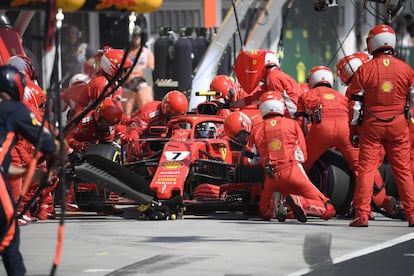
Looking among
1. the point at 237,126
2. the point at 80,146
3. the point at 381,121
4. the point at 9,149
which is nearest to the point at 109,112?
the point at 80,146

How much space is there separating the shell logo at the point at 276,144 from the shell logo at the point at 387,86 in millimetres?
1251

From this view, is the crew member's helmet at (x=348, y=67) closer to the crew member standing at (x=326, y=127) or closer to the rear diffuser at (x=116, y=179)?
the crew member standing at (x=326, y=127)

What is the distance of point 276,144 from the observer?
1511cm

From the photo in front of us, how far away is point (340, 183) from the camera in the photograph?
15516 millimetres

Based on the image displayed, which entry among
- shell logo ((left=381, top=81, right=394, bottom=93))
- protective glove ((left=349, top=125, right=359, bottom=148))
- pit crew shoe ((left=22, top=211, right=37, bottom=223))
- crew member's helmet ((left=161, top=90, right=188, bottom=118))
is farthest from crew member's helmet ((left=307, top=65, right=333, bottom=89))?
pit crew shoe ((left=22, top=211, right=37, bottom=223))

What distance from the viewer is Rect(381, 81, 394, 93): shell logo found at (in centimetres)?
1455

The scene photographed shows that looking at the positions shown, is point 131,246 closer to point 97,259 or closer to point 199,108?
point 97,259

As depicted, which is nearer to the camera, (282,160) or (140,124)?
(282,160)

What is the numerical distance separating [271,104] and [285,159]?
643 millimetres

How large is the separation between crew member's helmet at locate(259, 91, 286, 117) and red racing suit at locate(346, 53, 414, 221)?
0.92 metres

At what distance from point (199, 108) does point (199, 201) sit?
6.69ft

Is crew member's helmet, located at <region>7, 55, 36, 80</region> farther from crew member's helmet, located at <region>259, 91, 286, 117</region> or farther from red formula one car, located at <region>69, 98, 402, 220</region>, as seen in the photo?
crew member's helmet, located at <region>259, 91, 286, 117</region>

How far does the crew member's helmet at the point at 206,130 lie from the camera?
16328 millimetres

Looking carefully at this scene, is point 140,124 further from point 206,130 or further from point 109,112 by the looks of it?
point 206,130
